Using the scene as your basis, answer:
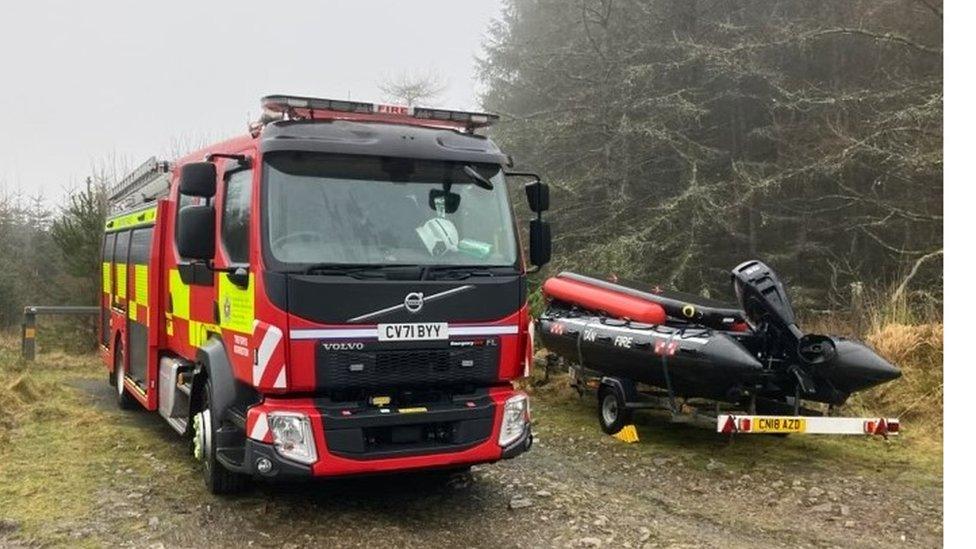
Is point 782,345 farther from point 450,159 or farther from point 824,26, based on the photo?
point 824,26

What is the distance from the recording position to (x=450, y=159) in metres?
5.43

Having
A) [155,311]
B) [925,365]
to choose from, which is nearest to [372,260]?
[155,311]

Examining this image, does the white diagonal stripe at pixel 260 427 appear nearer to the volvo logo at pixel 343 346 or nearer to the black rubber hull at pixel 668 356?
the volvo logo at pixel 343 346

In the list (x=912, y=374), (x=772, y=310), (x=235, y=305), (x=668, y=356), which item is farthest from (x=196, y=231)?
(x=912, y=374)

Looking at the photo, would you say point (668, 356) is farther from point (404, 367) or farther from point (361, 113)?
point (361, 113)

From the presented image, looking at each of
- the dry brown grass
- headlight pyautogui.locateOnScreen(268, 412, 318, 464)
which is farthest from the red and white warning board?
headlight pyautogui.locateOnScreen(268, 412, 318, 464)

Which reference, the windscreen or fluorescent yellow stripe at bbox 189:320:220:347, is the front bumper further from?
fluorescent yellow stripe at bbox 189:320:220:347

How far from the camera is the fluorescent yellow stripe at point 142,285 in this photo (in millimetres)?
7469

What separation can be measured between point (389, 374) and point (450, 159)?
150 cm

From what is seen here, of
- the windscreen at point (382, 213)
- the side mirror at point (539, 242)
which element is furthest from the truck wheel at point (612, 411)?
the windscreen at point (382, 213)

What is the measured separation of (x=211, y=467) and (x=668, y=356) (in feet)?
13.0

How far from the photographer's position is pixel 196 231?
17.4ft

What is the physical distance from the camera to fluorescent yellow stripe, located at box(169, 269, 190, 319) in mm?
6406

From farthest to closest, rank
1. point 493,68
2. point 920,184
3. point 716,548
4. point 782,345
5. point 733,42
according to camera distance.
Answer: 1. point 493,68
2. point 733,42
3. point 920,184
4. point 782,345
5. point 716,548
